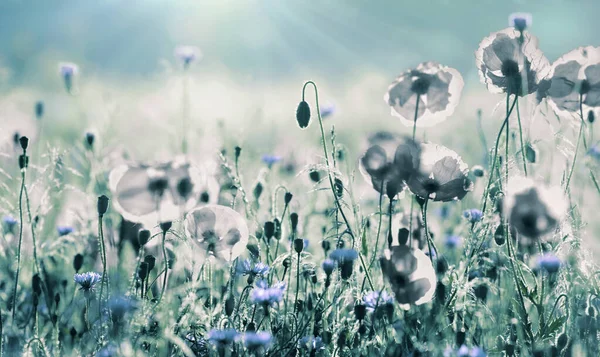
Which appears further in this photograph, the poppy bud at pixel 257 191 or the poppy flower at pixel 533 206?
the poppy bud at pixel 257 191

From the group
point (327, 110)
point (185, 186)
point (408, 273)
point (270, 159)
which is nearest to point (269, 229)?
point (185, 186)

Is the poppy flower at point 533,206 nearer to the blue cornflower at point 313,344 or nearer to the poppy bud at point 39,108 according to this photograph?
the blue cornflower at point 313,344

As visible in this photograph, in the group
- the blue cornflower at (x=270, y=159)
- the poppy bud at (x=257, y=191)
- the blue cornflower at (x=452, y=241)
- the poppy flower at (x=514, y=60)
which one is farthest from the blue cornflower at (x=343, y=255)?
the blue cornflower at (x=270, y=159)

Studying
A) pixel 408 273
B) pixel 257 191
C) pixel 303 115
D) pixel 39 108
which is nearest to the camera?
pixel 408 273

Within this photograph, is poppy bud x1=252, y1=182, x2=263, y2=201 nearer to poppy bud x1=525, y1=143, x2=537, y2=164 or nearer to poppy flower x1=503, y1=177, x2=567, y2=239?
poppy bud x1=525, y1=143, x2=537, y2=164

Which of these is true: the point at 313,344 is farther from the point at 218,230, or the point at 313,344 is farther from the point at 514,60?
the point at 514,60

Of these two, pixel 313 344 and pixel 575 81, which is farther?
pixel 575 81
